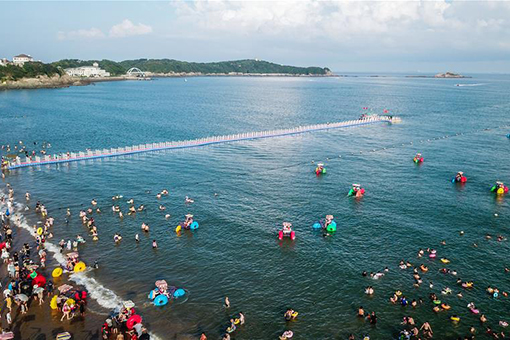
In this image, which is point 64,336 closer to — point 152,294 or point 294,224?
point 152,294

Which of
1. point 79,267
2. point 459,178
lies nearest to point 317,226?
point 79,267

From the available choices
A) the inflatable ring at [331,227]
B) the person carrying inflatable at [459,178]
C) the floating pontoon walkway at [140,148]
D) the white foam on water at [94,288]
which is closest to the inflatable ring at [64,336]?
the white foam on water at [94,288]

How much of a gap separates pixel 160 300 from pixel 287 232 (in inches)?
756

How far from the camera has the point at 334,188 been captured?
67438mm

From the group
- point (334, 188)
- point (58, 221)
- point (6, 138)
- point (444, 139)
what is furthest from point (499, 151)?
point (6, 138)

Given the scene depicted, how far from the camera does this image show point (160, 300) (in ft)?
115

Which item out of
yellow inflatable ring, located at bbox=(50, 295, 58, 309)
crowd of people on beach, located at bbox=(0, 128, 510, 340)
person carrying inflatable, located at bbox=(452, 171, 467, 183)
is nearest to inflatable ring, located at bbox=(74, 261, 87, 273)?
crowd of people on beach, located at bbox=(0, 128, 510, 340)

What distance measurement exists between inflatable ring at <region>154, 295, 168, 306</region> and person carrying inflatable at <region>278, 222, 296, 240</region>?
17607mm

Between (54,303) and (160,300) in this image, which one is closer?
(54,303)

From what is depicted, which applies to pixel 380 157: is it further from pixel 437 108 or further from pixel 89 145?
pixel 437 108

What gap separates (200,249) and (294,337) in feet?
58.9

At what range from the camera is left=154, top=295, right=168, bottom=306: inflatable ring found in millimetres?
34844

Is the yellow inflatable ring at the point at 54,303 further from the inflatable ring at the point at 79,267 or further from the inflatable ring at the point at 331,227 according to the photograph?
the inflatable ring at the point at 331,227

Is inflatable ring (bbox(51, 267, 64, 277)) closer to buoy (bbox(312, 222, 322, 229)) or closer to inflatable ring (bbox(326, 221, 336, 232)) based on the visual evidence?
buoy (bbox(312, 222, 322, 229))
